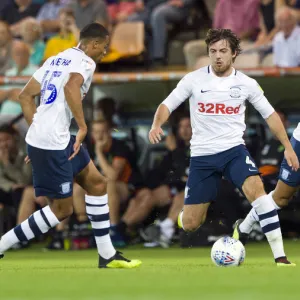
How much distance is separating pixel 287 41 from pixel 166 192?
2.66 metres

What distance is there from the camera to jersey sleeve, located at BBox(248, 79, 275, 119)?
9539 mm

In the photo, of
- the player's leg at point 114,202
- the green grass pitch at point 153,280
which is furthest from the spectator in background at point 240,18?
the green grass pitch at point 153,280

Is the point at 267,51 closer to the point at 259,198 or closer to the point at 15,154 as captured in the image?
the point at 15,154

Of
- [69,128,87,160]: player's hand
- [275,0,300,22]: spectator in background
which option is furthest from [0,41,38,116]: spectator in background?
[69,128,87,160]: player's hand

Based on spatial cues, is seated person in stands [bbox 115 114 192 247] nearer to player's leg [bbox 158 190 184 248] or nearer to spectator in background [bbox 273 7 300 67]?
player's leg [bbox 158 190 184 248]

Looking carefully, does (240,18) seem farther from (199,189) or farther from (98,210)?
(98,210)

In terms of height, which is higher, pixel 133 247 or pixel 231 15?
pixel 231 15

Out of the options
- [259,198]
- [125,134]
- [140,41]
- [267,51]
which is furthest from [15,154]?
[259,198]

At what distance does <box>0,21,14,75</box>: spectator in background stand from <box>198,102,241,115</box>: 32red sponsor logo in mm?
7263

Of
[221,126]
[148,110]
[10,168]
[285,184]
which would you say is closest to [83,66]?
[221,126]

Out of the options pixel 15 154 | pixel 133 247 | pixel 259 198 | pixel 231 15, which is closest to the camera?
pixel 259 198

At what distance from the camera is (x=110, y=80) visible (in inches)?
571

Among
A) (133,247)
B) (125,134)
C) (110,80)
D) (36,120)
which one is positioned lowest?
(133,247)

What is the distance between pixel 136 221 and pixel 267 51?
3.16 meters
